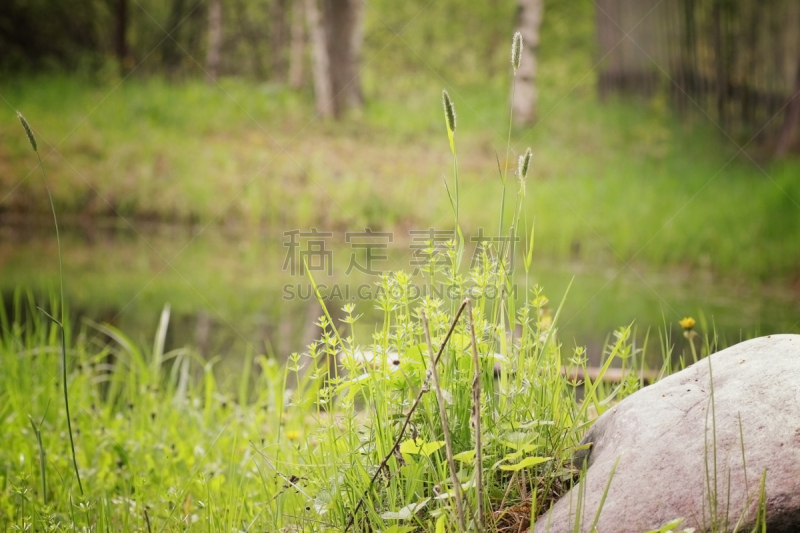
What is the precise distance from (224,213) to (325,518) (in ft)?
19.2

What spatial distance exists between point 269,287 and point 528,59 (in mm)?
5497

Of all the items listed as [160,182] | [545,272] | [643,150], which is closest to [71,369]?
[545,272]

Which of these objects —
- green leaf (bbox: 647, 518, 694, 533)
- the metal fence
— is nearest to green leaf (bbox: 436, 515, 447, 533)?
green leaf (bbox: 647, 518, 694, 533)

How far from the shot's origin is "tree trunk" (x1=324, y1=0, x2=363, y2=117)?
9.81 metres

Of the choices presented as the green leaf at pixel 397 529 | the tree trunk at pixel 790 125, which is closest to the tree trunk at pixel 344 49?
the tree trunk at pixel 790 125

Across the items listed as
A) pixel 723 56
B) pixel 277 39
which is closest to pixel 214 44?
pixel 277 39

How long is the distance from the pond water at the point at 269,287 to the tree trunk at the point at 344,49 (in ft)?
12.9

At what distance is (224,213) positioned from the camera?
6.93 metres

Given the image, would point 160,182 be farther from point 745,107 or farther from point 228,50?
point 228,50

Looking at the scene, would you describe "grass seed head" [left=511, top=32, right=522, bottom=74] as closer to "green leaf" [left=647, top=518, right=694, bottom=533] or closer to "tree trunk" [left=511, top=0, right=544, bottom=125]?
"green leaf" [left=647, top=518, right=694, bottom=533]

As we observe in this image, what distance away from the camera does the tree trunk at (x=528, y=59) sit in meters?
8.77

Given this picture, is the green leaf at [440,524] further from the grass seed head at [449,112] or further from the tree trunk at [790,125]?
the tree trunk at [790,125]

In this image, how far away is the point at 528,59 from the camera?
887cm

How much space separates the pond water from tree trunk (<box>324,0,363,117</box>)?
3921mm
